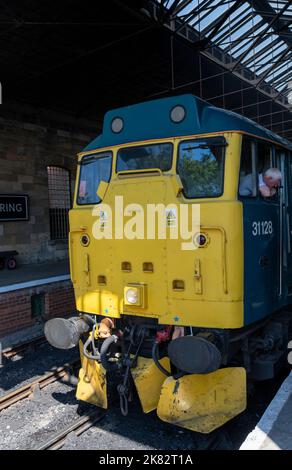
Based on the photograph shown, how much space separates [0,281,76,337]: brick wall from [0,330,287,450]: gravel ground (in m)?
2.00

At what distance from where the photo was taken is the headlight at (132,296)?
4762mm

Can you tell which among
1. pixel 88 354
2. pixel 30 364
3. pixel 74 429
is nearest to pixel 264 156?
pixel 88 354

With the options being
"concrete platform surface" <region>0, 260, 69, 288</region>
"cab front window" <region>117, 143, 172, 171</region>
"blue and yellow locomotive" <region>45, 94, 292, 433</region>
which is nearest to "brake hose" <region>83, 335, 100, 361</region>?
"blue and yellow locomotive" <region>45, 94, 292, 433</region>

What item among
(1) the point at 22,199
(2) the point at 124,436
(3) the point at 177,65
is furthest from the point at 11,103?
(2) the point at 124,436

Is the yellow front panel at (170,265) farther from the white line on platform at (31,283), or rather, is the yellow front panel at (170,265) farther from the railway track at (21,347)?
the white line on platform at (31,283)

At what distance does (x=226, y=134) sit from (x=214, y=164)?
1.13 ft

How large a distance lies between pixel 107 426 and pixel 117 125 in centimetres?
379

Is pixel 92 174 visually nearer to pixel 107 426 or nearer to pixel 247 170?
pixel 247 170

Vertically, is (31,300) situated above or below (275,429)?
above

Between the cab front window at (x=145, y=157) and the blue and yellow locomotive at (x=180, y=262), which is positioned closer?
the blue and yellow locomotive at (x=180, y=262)

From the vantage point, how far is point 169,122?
486 centimetres

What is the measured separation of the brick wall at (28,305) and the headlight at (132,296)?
4.38 metres

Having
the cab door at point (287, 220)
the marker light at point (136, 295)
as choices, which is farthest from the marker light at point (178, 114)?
the marker light at point (136, 295)

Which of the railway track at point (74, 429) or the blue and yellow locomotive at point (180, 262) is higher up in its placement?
the blue and yellow locomotive at point (180, 262)
